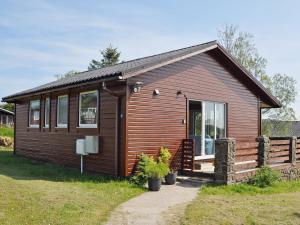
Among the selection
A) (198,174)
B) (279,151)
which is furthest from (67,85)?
(279,151)

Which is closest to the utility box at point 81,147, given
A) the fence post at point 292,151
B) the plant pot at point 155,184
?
the plant pot at point 155,184

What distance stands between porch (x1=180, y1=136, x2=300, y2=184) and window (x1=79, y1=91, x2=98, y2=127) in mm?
3152

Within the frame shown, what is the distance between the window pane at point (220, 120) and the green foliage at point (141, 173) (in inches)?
161

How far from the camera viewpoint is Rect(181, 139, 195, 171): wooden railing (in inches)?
495

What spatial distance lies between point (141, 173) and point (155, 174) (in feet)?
2.86

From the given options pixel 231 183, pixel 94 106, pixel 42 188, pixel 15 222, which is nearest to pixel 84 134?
pixel 94 106

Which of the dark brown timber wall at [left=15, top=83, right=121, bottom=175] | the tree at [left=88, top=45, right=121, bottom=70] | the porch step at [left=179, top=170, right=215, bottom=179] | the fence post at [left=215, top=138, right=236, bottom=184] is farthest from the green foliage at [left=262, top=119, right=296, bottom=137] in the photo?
the fence post at [left=215, top=138, right=236, bottom=184]

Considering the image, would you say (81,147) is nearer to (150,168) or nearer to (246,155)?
(150,168)

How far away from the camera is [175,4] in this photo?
1138 cm

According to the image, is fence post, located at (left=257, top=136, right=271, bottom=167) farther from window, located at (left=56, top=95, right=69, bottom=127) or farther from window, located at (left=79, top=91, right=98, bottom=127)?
window, located at (left=56, top=95, right=69, bottom=127)

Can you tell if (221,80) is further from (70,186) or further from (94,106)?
(70,186)

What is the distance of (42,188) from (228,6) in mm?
7560

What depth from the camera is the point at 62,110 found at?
14.6 m

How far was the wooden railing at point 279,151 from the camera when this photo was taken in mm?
13117
